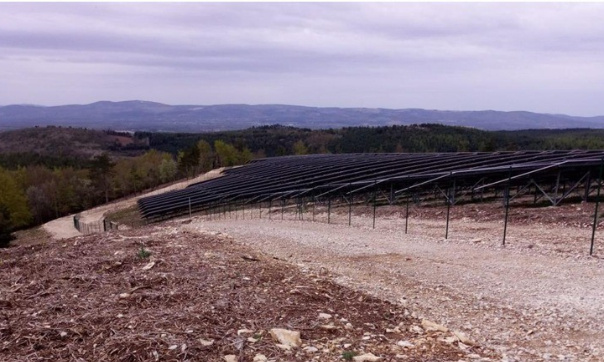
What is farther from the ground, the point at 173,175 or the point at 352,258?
the point at 352,258

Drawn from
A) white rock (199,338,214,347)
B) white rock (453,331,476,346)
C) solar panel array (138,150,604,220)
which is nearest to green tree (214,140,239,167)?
solar panel array (138,150,604,220)

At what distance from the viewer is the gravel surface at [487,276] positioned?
6.37 meters

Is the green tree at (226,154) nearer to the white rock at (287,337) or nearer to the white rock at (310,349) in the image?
the white rock at (287,337)

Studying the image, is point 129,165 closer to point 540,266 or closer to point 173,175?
point 173,175

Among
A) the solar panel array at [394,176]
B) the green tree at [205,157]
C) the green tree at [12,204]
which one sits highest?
the solar panel array at [394,176]

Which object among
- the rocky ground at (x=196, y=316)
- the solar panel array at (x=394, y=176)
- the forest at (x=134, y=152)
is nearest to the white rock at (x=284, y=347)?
the rocky ground at (x=196, y=316)

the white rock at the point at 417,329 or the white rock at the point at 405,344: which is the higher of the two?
the white rock at the point at 405,344

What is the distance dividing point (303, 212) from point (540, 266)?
1831cm

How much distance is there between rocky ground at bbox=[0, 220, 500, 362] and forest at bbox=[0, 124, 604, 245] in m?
36.5

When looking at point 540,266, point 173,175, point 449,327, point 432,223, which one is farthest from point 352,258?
point 173,175

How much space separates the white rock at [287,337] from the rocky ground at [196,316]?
0.01 metres

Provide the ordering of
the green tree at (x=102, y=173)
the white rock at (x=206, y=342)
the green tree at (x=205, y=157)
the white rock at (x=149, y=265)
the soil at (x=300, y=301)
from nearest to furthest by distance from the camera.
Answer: the white rock at (x=206, y=342) → the soil at (x=300, y=301) → the white rock at (x=149, y=265) → the green tree at (x=102, y=173) → the green tree at (x=205, y=157)

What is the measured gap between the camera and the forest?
74.1 meters

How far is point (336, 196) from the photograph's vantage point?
29.7 meters
